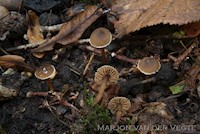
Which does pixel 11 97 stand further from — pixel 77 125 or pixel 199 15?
pixel 199 15

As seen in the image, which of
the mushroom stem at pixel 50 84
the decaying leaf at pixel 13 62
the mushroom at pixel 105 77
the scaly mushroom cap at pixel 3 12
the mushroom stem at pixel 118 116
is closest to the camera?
the mushroom stem at pixel 118 116

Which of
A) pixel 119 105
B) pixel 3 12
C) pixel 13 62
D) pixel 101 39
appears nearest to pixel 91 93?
pixel 119 105

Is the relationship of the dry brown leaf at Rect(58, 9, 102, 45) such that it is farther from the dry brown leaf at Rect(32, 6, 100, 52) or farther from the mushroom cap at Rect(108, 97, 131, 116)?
the mushroom cap at Rect(108, 97, 131, 116)

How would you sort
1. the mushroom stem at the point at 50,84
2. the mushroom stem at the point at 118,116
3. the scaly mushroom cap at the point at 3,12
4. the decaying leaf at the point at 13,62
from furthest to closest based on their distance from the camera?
1. the scaly mushroom cap at the point at 3,12
2. the decaying leaf at the point at 13,62
3. the mushroom stem at the point at 50,84
4. the mushroom stem at the point at 118,116

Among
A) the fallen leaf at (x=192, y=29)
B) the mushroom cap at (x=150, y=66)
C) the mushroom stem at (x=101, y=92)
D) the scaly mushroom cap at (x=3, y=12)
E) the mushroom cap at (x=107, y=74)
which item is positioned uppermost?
the scaly mushroom cap at (x=3, y=12)

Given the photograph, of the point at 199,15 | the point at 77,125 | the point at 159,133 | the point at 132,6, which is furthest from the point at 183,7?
the point at 77,125

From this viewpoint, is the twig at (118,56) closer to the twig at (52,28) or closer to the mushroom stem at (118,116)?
the twig at (52,28)

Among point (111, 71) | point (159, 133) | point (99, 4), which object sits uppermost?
point (99, 4)

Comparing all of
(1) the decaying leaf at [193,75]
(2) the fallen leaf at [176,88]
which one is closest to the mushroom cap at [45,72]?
(2) the fallen leaf at [176,88]
